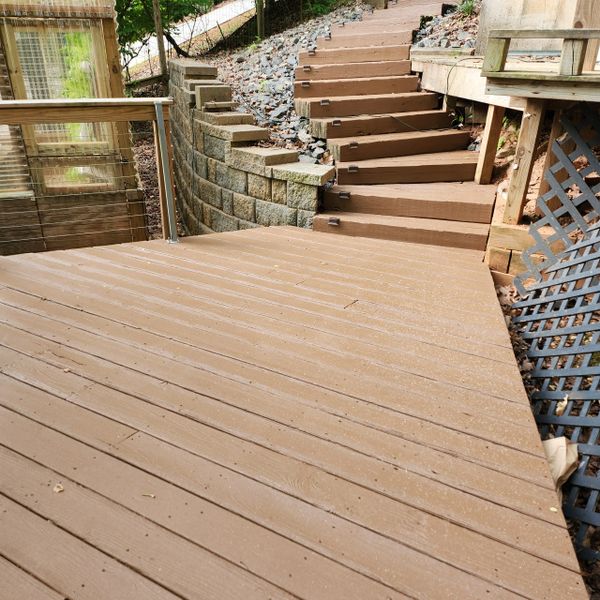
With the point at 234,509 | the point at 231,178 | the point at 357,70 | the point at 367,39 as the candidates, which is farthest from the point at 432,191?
the point at 234,509

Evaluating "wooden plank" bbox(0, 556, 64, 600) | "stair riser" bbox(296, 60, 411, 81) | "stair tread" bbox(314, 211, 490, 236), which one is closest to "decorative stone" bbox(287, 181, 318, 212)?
"stair tread" bbox(314, 211, 490, 236)

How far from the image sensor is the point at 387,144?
482 centimetres

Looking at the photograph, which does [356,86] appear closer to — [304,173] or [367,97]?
[367,97]

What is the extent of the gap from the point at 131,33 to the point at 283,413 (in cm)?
1019

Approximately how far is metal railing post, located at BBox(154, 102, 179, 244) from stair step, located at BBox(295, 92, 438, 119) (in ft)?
7.51

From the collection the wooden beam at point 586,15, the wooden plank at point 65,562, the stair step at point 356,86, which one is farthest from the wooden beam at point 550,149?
the wooden plank at point 65,562

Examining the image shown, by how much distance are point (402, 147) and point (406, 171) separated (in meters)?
0.47

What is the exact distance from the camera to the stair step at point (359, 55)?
595cm

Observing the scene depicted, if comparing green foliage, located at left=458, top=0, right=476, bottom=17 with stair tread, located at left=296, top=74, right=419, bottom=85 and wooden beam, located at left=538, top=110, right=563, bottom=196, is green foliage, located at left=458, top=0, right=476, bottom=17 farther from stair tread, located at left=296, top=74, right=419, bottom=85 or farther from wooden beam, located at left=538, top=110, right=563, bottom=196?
wooden beam, located at left=538, top=110, right=563, bottom=196

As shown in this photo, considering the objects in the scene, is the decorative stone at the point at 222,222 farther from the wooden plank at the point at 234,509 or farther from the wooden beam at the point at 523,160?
the wooden plank at the point at 234,509

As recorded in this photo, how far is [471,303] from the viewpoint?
2869 millimetres

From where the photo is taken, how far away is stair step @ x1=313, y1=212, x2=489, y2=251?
12.4 ft

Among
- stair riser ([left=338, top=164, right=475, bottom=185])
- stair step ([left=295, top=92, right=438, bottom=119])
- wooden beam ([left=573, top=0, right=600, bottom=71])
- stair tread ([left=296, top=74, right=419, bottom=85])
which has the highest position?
wooden beam ([left=573, top=0, right=600, bottom=71])

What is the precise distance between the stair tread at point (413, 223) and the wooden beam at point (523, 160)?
0.98ft
